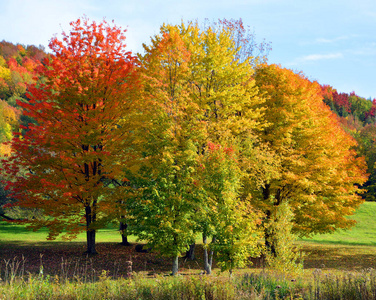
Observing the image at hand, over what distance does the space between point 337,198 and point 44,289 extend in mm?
20917

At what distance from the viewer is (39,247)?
23109mm

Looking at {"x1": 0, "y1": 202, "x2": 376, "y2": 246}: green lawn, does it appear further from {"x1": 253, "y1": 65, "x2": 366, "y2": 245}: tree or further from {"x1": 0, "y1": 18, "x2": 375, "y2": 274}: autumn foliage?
{"x1": 0, "y1": 18, "x2": 375, "y2": 274}: autumn foliage

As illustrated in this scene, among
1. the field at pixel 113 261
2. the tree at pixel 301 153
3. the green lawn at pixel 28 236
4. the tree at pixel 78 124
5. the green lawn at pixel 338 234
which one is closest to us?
the field at pixel 113 261

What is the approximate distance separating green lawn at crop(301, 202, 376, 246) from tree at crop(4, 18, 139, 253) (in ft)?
82.3

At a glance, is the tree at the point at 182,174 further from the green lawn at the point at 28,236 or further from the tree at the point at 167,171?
the green lawn at the point at 28,236

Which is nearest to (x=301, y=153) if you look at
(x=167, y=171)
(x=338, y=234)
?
(x=167, y=171)

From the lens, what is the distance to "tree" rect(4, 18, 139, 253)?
18.2 metres

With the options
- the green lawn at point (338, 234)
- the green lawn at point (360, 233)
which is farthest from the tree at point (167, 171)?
the green lawn at point (360, 233)

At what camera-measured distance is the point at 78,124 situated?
60.7 ft

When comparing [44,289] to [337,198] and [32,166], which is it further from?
[337,198]

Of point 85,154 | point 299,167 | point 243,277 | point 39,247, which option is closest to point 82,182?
point 85,154

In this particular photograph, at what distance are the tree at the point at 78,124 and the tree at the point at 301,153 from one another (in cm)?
978

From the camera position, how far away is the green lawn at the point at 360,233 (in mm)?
36516

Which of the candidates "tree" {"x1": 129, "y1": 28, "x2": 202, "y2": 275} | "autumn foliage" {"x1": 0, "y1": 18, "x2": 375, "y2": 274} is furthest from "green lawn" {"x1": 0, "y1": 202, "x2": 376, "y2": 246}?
"tree" {"x1": 129, "y1": 28, "x2": 202, "y2": 275}
